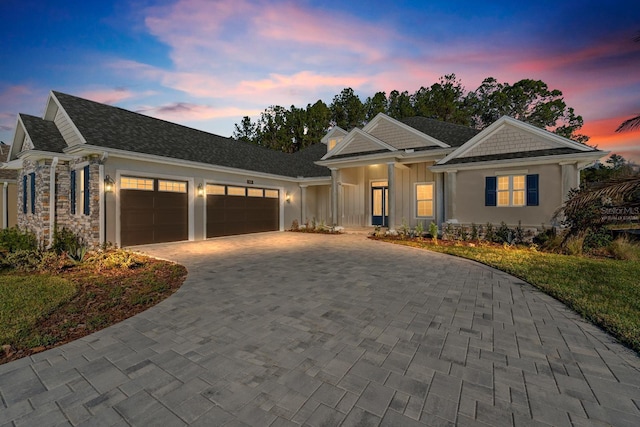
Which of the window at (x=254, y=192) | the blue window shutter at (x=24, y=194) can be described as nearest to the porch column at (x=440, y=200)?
the window at (x=254, y=192)

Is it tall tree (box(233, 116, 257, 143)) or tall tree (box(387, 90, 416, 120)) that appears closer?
tall tree (box(387, 90, 416, 120))

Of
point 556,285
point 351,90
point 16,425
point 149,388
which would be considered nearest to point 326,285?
point 149,388

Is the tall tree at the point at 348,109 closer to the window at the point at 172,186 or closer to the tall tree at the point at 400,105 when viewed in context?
the tall tree at the point at 400,105

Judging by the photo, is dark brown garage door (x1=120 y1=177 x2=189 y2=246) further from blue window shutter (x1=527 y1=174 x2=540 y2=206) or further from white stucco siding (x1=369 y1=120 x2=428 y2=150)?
blue window shutter (x1=527 y1=174 x2=540 y2=206)

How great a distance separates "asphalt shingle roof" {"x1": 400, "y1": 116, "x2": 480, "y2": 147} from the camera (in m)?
13.3

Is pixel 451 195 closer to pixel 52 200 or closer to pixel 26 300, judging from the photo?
pixel 26 300

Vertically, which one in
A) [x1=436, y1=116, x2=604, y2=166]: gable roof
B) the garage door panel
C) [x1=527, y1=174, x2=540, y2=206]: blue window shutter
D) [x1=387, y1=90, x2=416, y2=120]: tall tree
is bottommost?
the garage door panel

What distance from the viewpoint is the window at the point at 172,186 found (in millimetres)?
10602

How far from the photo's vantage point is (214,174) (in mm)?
12453

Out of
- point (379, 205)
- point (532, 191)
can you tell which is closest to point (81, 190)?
point (379, 205)

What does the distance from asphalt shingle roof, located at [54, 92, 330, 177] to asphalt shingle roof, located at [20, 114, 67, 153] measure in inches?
60.4

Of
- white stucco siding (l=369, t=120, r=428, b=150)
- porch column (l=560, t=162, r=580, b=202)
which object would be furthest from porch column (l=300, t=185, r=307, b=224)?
porch column (l=560, t=162, r=580, b=202)

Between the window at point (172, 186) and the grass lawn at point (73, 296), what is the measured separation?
3.93m


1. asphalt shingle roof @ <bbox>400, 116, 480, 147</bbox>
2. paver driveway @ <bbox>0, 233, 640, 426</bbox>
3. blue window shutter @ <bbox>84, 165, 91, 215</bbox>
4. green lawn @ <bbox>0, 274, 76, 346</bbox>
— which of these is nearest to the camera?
paver driveway @ <bbox>0, 233, 640, 426</bbox>
